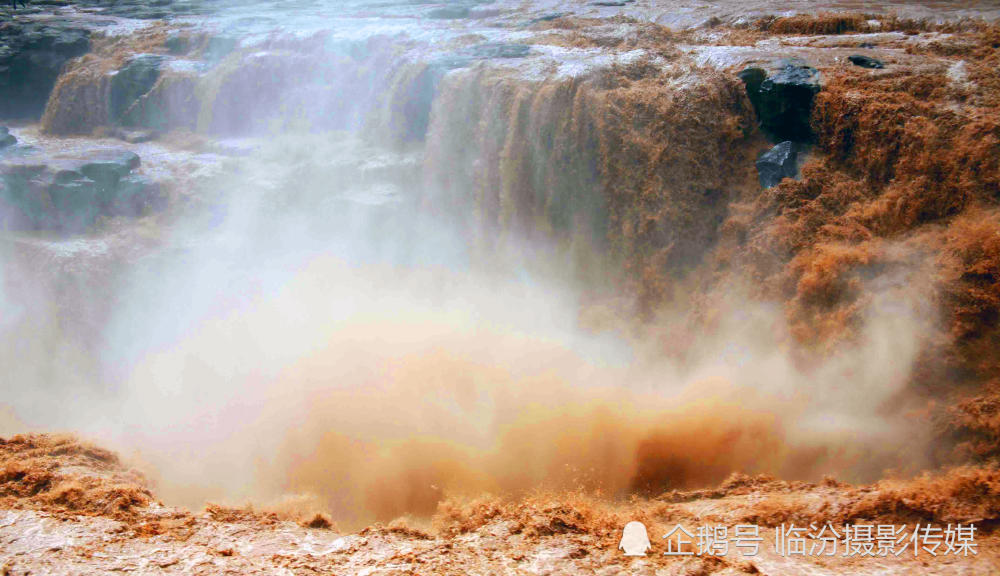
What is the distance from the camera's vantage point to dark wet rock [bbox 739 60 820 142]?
27.7ft

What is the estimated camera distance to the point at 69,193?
37.3ft

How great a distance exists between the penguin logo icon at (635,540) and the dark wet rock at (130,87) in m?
13.8

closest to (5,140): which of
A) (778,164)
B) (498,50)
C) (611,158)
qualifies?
(498,50)

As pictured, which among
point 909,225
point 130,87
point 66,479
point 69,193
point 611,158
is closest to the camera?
point 66,479

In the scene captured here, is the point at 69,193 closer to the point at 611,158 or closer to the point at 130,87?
the point at 130,87

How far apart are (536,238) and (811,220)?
388cm

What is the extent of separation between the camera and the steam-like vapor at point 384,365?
6625mm

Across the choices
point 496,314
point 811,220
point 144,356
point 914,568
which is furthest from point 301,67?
point 914,568

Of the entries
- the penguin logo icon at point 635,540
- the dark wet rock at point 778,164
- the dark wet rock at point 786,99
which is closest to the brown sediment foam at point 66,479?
the penguin logo icon at point 635,540

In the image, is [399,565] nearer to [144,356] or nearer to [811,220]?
[811,220]

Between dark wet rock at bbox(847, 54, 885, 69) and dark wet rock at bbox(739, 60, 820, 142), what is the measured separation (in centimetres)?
63

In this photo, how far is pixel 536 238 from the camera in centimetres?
1007

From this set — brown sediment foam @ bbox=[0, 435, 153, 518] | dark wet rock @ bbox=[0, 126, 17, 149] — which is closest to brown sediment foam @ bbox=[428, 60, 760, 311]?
brown sediment foam @ bbox=[0, 435, 153, 518]

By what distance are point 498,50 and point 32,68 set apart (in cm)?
1195
